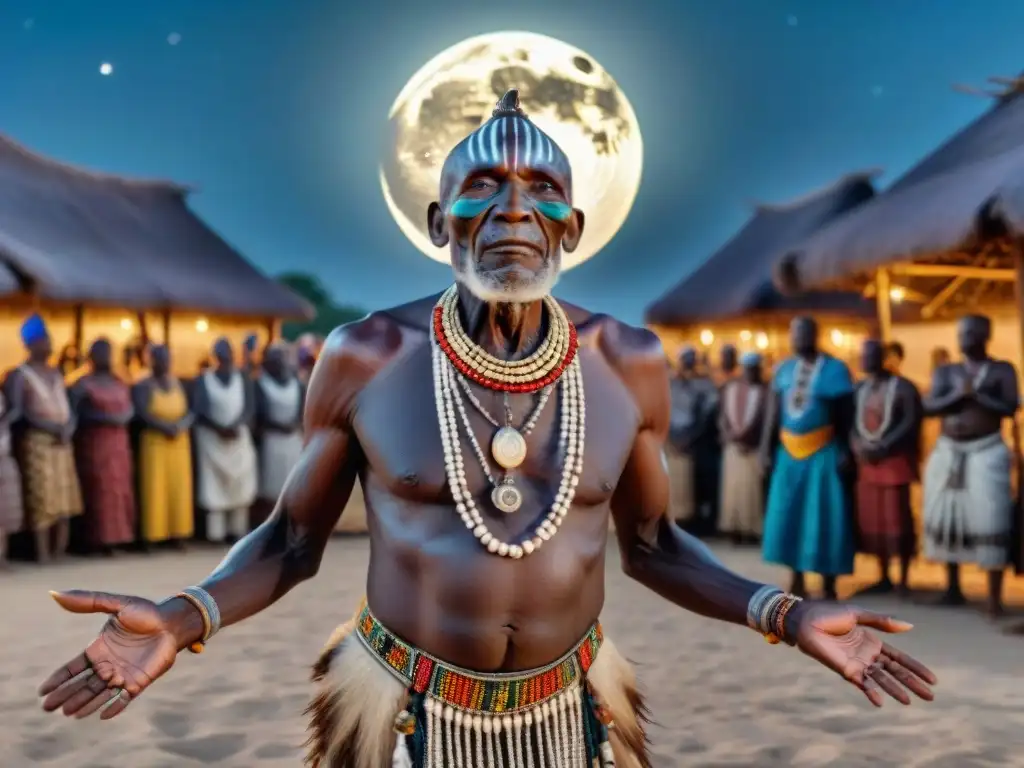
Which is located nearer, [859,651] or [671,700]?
[859,651]

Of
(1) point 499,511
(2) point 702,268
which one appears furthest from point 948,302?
(1) point 499,511

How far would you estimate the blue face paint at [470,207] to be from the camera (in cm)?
189

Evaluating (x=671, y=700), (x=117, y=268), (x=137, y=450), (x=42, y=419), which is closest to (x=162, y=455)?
(x=137, y=450)

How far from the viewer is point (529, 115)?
98.2 inches

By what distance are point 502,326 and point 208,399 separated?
8227 mm

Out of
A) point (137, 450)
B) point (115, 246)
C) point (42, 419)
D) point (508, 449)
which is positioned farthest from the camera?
point (115, 246)

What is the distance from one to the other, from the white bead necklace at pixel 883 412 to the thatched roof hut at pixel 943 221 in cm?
132

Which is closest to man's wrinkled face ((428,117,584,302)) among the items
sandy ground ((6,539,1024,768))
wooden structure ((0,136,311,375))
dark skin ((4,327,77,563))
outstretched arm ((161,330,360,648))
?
outstretched arm ((161,330,360,648))

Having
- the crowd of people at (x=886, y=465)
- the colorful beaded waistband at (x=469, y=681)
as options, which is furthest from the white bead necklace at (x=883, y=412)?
the colorful beaded waistband at (x=469, y=681)

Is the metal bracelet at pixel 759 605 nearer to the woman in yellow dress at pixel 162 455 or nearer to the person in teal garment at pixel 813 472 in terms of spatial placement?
the person in teal garment at pixel 813 472

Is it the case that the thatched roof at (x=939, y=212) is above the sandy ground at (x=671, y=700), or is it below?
above

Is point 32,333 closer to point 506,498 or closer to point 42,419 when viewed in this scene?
point 42,419

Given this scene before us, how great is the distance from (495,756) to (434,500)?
53 centimetres

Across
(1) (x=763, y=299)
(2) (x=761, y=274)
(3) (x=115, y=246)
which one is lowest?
(1) (x=763, y=299)
